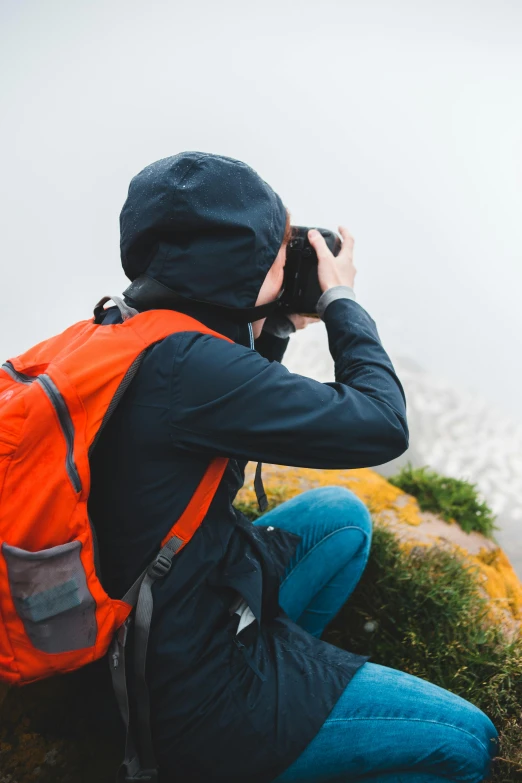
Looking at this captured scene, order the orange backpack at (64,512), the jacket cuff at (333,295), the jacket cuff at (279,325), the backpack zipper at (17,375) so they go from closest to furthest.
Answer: the orange backpack at (64,512)
the backpack zipper at (17,375)
the jacket cuff at (333,295)
the jacket cuff at (279,325)

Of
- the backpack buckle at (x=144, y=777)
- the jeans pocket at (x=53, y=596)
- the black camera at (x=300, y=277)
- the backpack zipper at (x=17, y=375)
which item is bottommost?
the backpack buckle at (x=144, y=777)

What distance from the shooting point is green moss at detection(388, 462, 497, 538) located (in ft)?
7.98

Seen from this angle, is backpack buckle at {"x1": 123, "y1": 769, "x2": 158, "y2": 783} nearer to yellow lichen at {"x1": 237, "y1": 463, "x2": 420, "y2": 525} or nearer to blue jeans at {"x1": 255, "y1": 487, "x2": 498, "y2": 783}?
blue jeans at {"x1": 255, "y1": 487, "x2": 498, "y2": 783}

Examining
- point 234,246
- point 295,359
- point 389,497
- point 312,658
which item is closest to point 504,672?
point 312,658

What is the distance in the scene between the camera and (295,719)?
0.97 meters

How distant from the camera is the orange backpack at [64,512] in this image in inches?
29.9

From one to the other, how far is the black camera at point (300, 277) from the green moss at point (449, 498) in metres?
1.64

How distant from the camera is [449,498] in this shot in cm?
250

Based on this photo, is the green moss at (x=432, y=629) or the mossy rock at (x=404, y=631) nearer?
the mossy rock at (x=404, y=631)

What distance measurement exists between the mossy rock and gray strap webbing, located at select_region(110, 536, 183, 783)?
83 millimetres

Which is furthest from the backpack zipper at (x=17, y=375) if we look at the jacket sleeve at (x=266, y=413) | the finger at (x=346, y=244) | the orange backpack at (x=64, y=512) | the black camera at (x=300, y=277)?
Answer: the finger at (x=346, y=244)

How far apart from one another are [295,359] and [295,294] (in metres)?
4.51

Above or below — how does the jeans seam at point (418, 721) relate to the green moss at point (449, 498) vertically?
above

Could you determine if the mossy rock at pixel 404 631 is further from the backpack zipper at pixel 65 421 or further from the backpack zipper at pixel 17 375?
the backpack zipper at pixel 17 375
